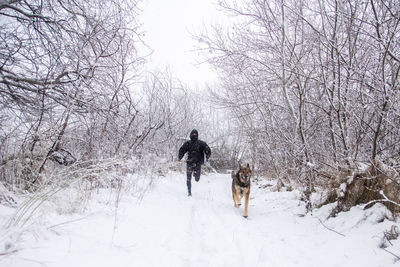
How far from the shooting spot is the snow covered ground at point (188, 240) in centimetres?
161

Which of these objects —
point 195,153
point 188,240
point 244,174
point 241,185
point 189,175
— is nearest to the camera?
point 188,240

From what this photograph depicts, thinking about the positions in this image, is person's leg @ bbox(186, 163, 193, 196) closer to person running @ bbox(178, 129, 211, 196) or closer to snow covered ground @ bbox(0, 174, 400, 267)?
person running @ bbox(178, 129, 211, 196)

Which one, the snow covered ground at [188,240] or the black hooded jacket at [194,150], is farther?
the black hooded jacket at [194,150]

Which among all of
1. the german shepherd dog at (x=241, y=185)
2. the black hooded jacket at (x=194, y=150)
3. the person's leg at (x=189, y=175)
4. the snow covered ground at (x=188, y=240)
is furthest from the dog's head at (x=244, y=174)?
the black hooded jacket at (x=194, y=150)

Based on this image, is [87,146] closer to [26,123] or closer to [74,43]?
[26,123]

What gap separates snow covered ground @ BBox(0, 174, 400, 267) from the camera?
1.61 meters

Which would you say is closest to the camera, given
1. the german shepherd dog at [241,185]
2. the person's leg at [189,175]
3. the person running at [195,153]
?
the german shepherd dog at [241,185]

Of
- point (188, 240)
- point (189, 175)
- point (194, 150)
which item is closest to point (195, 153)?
point (194, 150)

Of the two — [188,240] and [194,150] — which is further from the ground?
[194,150]

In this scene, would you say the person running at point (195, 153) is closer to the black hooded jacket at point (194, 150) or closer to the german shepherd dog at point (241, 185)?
the black hooded jacket at point (194, 150)

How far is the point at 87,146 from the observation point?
4141 mm

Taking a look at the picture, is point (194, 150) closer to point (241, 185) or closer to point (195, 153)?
point (195, 153)

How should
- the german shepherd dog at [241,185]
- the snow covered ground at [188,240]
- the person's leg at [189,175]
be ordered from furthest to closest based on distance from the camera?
the person's leg at [189,175], the german shepherd dog at [241,185], the snow covered ground at [188,240]

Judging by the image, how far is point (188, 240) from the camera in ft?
8.63
